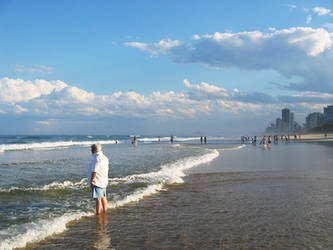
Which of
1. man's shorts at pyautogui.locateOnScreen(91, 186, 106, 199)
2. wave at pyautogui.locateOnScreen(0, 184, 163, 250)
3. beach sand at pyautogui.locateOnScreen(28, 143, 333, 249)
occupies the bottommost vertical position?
beach sand at pyautogui.locateOnScreen(28, 143, 333, 249)

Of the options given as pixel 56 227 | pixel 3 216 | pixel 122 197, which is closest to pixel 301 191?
pixel 122 197

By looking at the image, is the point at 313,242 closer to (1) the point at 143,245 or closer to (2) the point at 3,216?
(1) the point at 143,245

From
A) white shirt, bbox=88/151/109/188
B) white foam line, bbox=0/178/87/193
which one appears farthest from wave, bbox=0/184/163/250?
white foam line, bbox=0/178/87/193

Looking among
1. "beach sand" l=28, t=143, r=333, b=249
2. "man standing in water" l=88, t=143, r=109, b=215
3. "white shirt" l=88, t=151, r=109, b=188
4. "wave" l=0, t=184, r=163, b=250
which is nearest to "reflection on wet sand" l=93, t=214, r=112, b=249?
"beach sand" l=28, t=143, r=333, b=249

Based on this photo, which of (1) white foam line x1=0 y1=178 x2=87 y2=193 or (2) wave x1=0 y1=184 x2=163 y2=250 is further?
(1) white foam line x1=0 y1=178 x2=87 y2=193

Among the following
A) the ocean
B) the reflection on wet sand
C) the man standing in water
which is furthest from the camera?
the man standing in water

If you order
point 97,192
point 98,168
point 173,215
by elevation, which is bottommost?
point 173,215

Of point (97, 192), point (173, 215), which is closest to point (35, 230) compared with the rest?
point (97, 192)

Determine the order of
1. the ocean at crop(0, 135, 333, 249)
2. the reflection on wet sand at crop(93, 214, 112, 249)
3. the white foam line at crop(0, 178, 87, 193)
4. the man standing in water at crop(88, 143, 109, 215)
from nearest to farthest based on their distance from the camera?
the reflection on wet sand at crop(93, 214, 112, 249) < the ocean at crop(0, 135, 333, 249) < the man standing in water at crop(88, 143, 109, 215) < the white foam line at crop(0, 178, 87, 193)

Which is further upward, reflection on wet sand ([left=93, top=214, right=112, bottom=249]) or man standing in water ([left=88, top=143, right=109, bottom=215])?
man standing in water ([left=88, top=143, right=109, bottom=215])

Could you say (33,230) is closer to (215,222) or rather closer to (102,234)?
(102,234)

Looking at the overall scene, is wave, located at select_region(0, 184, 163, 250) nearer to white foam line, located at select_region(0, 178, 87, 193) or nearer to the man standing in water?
the man standing in water

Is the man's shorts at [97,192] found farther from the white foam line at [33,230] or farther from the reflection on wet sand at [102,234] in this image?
the white foam line at [33,230]

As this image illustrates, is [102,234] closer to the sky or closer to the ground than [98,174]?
closer to the ground
